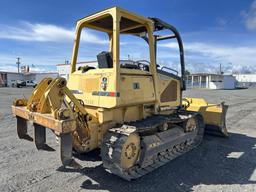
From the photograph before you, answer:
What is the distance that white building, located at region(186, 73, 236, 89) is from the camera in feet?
167

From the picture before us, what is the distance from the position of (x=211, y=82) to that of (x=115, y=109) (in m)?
49.8

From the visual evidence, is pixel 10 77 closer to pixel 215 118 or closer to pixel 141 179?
pixel 215 118

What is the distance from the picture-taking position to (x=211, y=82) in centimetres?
5081

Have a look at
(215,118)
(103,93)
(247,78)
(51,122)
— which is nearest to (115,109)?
(103,93)

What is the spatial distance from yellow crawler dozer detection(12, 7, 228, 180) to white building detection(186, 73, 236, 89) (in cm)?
4721

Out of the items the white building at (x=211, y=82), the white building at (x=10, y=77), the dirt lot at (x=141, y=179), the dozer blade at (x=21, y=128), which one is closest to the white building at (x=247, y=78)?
the white building at (x=211, y=82)

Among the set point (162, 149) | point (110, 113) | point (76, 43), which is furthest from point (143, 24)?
point (162, 149)

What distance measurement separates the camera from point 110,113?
4.42 meters

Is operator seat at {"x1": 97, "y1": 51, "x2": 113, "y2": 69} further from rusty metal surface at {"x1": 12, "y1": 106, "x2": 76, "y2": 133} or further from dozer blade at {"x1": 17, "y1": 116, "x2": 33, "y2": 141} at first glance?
dozer blade at {"x1": 17, "y1": 116, "x2": 33, "y2": 141}

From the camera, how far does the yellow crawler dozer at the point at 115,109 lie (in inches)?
156

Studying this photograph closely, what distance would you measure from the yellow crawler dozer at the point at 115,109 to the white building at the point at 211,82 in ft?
155

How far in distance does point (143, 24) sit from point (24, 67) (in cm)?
7645

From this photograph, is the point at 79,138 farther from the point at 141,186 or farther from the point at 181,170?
the point at 181,170

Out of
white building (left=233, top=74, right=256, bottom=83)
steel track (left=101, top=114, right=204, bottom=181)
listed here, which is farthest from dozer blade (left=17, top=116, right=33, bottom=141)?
white building (left=233, top=74, right=256, bottom=83)
